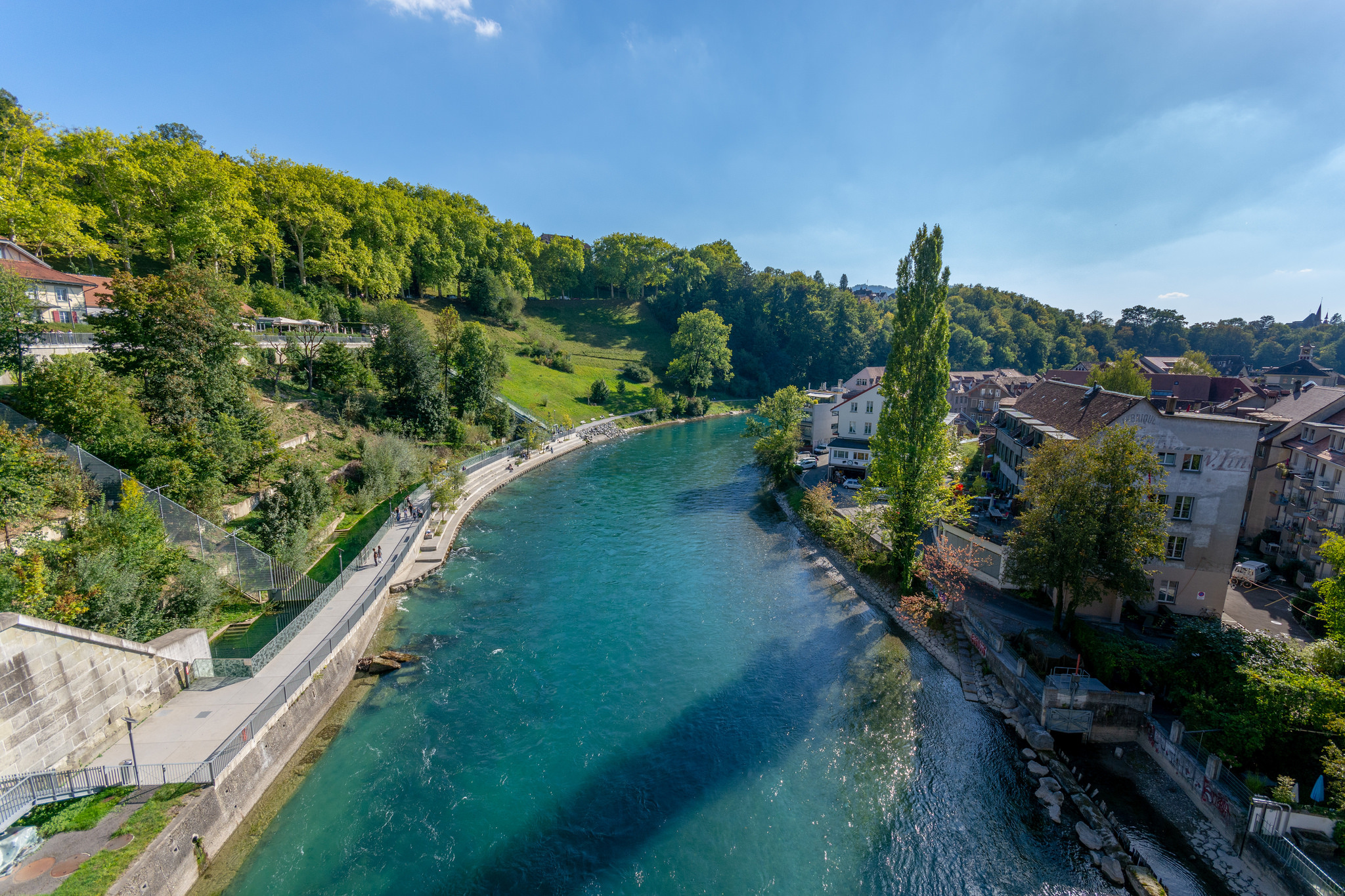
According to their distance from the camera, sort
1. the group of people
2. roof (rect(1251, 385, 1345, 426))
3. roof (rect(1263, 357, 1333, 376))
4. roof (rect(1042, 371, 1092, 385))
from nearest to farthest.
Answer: the group of people < roof (rect(1251, 385, 1345, 426)) < roof (rect(1042, 371, 1092, 385)) < roof (rect(1263, 357, 1333, 376))

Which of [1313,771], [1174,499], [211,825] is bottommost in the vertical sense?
[211,825]

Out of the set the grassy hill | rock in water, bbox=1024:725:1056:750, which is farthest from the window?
the grassy hill

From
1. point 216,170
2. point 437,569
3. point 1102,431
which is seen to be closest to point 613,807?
point 437,569

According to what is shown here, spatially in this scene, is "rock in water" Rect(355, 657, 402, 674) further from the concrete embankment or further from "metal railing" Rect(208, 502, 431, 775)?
"metal railing" Rect(208, 502, 431, 775)

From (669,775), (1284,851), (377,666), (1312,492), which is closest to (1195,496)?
(1284,851)

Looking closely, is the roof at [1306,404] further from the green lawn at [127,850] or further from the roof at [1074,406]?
the green lawn at [127,850]

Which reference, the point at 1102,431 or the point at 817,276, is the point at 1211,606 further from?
the point at 817,276
